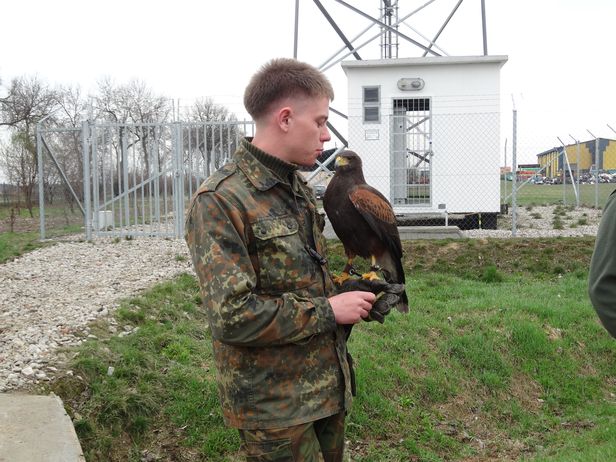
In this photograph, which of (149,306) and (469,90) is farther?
(469,90)

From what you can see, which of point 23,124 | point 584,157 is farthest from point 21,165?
point 584,157

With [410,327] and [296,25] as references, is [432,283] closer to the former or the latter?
[410,327]

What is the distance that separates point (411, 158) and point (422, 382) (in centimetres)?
875

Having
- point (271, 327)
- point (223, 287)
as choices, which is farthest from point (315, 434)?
point (223, 287)

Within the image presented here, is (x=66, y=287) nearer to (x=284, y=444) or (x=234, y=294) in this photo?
(x=284, y=444)

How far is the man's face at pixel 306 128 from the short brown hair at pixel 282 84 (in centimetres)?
3

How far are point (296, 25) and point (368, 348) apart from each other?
10934 millimetres

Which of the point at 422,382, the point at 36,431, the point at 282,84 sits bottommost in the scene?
the point at 422,382

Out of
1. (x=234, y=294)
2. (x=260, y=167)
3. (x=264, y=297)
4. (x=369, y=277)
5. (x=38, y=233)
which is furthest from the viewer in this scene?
(x=38, y=233)

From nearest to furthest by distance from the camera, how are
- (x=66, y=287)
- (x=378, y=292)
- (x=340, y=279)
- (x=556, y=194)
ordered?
(x=378, y=292), (x=340, y=279), (x=66, y=287), (x=556, y=194)

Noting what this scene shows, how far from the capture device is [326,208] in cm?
377

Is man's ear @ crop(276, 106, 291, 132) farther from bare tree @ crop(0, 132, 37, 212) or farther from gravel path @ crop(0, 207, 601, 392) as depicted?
bare tree @ crop(0, 132, 37, 212)

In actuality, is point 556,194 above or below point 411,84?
below

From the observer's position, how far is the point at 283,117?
2.18m
